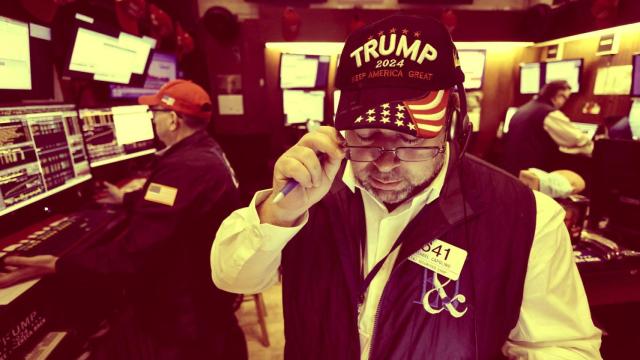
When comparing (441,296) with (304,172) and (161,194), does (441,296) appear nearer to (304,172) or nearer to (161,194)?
(304,172)

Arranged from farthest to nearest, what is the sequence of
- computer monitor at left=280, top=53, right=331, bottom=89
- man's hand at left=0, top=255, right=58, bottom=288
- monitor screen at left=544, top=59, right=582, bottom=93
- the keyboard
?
computer monitor at left=280, top=53, right=331, bottom=89
monitor screen at left=544, top=59, right=582, bottom=93
the keyboard
man's hand at left=0, top=255, right=58, bottom=288

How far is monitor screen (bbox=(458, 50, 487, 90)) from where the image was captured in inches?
178

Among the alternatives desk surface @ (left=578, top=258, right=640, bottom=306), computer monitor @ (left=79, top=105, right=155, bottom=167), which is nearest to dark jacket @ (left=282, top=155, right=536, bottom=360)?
desk surface @ (left=578, top=258, right=640, bottom=306)

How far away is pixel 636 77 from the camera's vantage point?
3.13 m

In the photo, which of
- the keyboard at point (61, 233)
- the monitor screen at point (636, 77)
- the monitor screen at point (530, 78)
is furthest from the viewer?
the monitor screen at point (530, 78)

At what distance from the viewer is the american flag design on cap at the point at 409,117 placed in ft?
2.78

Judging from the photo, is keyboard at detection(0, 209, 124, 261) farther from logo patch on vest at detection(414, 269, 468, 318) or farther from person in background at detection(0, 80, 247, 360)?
logo patch on vest at detection(414, 269, 468, 318)

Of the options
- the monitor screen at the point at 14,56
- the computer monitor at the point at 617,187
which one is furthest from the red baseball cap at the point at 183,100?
the computer monitor at the point at 617,187

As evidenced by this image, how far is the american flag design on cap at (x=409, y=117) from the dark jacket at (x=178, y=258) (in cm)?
106

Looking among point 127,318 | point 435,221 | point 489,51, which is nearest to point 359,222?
point 435,221

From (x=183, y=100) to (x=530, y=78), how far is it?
4415mm

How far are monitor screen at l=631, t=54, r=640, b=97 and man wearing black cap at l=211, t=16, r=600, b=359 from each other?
10.7 feet

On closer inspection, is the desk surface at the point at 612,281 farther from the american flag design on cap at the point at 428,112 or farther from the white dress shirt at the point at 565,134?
the white dress shirt at the point at 565,134

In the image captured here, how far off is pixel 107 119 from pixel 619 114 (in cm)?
477
